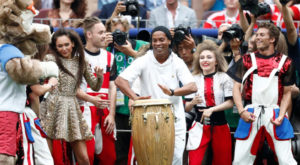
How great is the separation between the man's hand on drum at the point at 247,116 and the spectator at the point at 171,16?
2.30 metres

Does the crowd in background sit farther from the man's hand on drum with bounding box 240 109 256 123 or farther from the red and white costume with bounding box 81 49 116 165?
the man's hand on drum with bounding box 240 109 256 123

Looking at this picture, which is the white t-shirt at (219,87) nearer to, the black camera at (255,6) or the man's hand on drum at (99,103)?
the black camera at (255,6)

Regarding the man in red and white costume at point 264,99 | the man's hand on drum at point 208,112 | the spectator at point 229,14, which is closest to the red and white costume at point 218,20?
the spectator at point 229,14

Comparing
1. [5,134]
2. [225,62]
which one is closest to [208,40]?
[225,62]

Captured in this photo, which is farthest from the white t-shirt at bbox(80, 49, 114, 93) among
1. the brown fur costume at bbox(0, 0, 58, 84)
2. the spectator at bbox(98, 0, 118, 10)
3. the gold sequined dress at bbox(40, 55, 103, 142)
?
the spectator at bbox(98, 0, 118, 10)

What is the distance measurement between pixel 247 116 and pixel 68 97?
2.01 metres

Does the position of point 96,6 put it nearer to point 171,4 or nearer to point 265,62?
point 171,4

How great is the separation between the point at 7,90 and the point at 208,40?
10.1 feet

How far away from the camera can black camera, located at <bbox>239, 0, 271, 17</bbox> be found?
7766mm

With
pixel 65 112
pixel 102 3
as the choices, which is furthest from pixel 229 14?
pixel 65 112

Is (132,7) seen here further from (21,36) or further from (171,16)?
(21,36)

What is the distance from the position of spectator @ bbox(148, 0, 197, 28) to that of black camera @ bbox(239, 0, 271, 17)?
4.83 ft

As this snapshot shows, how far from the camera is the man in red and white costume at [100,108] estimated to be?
7.81 m

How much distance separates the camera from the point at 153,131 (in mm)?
6914
